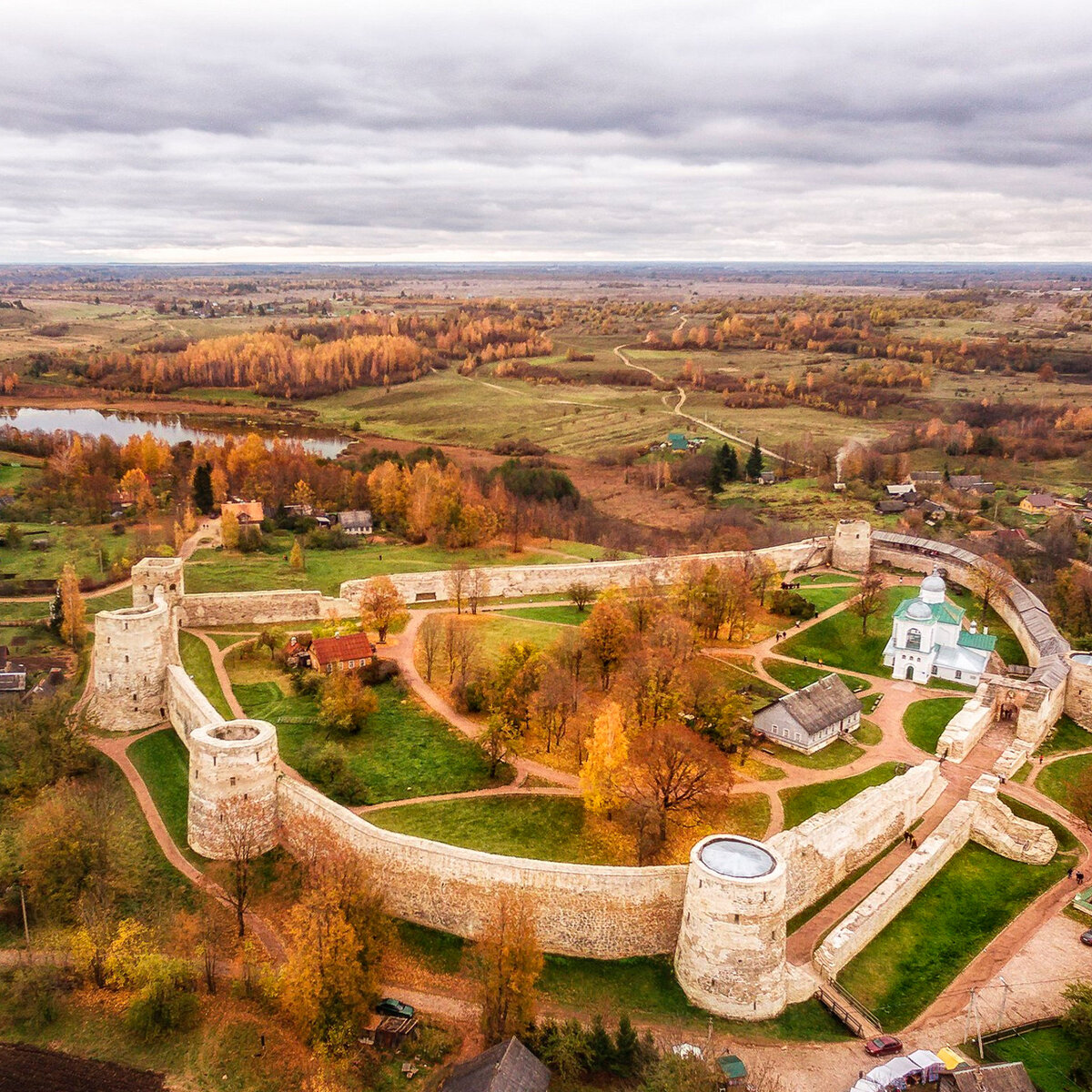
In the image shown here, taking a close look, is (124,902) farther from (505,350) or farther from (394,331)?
(394,331)

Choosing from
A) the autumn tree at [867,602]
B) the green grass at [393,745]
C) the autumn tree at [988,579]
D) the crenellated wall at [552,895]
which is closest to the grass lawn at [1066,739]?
the autumn tree at [867,602]

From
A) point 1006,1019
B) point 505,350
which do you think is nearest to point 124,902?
point 1006,1019

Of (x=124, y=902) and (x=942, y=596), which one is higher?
(x=942, y=596)

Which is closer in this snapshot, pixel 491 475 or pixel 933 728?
pixel 933 728

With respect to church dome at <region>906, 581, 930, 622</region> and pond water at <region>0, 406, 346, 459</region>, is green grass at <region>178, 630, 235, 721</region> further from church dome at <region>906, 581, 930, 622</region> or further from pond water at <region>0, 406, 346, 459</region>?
pond water at <region>0, 406, 346, 459</region>

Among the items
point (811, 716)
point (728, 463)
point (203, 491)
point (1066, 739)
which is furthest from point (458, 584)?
point (728, 463)

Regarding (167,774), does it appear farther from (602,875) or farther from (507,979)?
(602,875)
